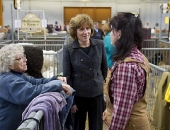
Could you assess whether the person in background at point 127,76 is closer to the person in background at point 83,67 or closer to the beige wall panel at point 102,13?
the person in background at point 83,67

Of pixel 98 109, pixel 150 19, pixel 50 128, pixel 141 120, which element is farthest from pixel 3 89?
pixel 150 19

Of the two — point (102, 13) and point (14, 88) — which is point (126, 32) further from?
point (102, 13)

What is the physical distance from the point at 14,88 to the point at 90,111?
1076 millimetres

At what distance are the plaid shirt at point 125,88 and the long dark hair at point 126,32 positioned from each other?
0.05 meters

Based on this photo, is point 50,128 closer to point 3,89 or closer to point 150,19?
point 3,89

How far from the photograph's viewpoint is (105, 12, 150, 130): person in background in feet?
5.18

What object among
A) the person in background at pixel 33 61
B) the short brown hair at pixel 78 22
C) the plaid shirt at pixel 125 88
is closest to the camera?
the plaid shirt at pixel 125 88

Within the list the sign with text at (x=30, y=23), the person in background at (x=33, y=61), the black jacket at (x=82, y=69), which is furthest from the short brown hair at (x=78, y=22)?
the sign with text at (x=30, y=23)

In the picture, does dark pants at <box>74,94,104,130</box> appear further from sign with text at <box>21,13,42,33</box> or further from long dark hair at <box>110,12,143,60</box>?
sign with text at <box>21,13,42,33</box>

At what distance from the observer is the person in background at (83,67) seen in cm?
245

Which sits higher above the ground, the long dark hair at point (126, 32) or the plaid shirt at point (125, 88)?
the long dark hair at point (126, 32)

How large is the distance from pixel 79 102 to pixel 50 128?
1.03 m

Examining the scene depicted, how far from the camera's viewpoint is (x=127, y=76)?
157 centimetres

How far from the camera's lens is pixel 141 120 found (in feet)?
5.60
